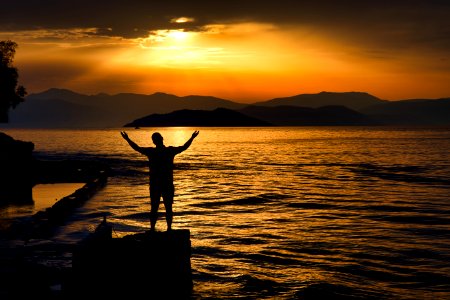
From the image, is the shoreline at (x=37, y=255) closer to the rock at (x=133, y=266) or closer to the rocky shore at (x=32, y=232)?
the rocky shore at (x=32, y=232)

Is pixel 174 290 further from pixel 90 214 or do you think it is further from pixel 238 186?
pixel 238 186

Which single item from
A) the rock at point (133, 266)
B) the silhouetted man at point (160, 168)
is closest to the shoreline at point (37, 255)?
the rock at point (133, 266)

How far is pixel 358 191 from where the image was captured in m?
38.6

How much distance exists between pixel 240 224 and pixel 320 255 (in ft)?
22.3

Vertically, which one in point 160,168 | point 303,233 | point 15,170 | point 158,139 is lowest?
point 303,233

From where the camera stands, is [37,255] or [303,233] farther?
[303,233]

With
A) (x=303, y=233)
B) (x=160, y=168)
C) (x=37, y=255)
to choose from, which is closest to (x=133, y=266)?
(x=160, y=168)

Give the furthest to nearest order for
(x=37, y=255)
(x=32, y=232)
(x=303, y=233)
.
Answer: (x=303, y=233) → (x=32, y=232) → (x=37, y=255)

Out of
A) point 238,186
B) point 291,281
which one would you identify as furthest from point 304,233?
point 238,186

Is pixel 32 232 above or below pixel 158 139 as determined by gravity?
below

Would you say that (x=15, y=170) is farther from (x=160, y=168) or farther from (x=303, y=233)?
(x=160, y=168)

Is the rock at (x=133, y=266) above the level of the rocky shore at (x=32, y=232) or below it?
above

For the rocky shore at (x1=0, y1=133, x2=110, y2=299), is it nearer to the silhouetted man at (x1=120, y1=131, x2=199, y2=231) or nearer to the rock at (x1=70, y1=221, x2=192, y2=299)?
the rock at (x1=70, y1=221, x2=192, y2=299)

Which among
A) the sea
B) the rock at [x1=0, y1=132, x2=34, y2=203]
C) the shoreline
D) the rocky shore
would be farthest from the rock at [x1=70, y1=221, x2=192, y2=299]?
the rock at [x1=0, y1=132, x2=34, y2=203]
